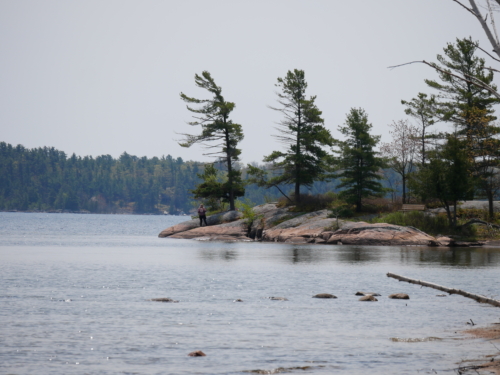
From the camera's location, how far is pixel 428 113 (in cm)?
6191

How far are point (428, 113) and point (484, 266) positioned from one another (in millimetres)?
35924

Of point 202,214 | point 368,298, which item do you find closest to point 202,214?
point 202,214

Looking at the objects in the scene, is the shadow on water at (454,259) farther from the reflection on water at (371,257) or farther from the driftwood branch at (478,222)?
the driftwood branch at (478,222)

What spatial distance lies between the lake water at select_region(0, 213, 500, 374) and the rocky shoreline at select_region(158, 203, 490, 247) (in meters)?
17.3

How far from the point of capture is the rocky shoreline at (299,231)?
46.4m

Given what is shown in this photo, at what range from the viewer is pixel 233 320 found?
49.0 feet

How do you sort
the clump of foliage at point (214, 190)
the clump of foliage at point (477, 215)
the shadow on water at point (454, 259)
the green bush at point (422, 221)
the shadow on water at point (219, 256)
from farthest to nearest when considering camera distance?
the clump of foliage at point (214, 190), the clump of foliage at point (477, 215), the green bush at point (422, 221), the shadow on water at point (219, 256), the shadow on water at point (454, 259)

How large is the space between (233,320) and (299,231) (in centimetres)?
3725

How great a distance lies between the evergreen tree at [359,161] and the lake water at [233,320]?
25.6 meters

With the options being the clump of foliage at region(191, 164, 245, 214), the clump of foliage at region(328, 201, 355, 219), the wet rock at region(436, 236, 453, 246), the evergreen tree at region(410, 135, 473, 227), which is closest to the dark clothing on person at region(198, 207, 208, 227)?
the clump of foliage at region(191, 164, 245, 214)

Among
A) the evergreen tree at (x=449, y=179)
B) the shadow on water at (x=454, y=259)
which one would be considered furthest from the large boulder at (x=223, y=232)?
the shadow on water at (x=454, y=259)

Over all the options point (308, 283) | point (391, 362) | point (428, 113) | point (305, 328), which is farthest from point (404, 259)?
point (428, 113)

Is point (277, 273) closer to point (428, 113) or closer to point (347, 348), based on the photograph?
point (347, 348)

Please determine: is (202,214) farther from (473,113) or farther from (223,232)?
(473,113)
